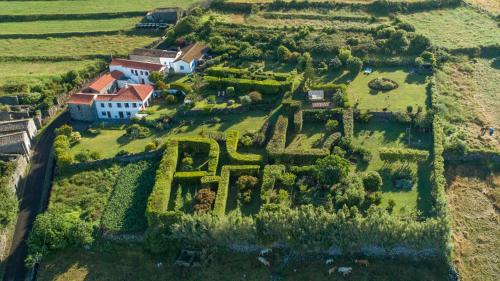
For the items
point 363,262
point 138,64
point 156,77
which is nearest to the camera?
point 363,262

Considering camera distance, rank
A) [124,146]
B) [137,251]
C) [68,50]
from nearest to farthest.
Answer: [137,251]
[124,146]
[68,50]

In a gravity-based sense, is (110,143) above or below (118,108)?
below

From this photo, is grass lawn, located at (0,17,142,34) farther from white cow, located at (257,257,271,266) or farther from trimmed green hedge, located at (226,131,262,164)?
white cow, located at (257,257,271,266)

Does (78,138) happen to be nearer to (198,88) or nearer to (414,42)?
(198,88)

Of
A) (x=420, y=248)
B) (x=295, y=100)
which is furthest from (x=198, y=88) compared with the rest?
(x=420, y=248)

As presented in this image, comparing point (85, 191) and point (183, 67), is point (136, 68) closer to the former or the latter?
point (183, 67)

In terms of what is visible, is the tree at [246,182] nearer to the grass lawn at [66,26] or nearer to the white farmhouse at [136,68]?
the white farmhouse at [136,68]

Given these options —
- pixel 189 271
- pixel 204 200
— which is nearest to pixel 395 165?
pixel 204 200
